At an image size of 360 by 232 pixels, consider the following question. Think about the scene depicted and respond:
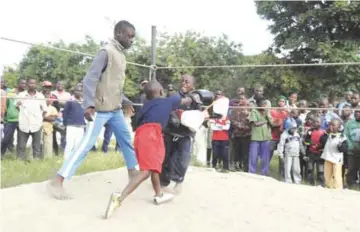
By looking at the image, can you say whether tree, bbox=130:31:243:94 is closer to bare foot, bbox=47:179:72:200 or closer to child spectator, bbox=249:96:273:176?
child spectator, bbox=249:96:273:176

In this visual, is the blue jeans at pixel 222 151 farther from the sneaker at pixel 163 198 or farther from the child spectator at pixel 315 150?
the sneaker at pixel 163 198

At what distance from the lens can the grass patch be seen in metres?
5.36

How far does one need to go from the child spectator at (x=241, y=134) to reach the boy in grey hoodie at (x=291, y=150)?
58 cm

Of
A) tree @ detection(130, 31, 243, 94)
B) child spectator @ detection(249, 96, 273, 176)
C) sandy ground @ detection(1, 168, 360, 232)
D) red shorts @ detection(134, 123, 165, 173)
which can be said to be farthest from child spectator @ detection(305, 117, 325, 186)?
tree @ detection(130, 31, 243, 94)

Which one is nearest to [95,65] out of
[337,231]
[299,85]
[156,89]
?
[156,89]

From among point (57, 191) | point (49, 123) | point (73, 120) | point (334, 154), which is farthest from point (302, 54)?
point (57, 191)

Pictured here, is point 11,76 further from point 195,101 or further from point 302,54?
point 195,101

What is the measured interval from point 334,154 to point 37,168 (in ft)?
13.5

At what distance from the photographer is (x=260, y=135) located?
7133mm

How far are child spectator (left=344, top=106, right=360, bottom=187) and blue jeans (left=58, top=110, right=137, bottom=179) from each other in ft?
12.4

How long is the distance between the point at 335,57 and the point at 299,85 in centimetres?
134

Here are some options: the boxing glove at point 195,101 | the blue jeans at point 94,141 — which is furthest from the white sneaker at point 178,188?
the boxing glove at point 195,101

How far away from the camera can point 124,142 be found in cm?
407

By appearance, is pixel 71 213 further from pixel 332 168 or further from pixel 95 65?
pixel 332 168
